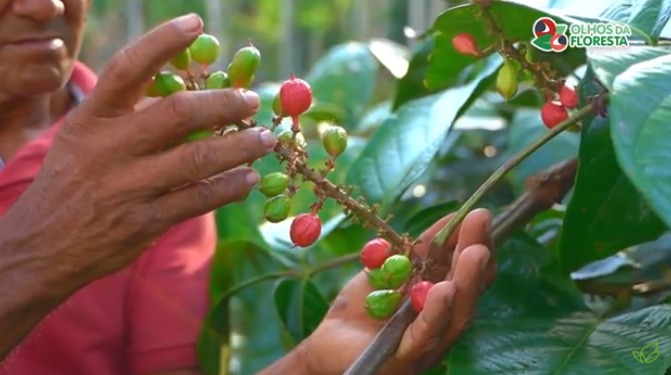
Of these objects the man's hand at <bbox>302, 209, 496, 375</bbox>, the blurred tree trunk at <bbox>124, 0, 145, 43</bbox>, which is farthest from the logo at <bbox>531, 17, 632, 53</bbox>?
the blurred tree trunk at <bbox>124, 0, 145, 43</bbox>

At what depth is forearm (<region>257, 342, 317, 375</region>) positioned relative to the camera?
70 centimetres

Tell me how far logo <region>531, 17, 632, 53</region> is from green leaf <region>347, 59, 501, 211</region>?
135 mm

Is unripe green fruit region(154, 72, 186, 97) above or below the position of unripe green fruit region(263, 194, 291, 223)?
above

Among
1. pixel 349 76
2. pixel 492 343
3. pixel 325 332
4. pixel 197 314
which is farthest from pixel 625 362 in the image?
pixel 349 76

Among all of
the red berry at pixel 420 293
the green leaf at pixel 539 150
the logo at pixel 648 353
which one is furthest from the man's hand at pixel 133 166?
the green leaf at pixel 539 150

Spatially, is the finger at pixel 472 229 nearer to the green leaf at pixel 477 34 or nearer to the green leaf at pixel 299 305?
the green leaf at pixel 477 34

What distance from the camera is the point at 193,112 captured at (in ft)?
1.75

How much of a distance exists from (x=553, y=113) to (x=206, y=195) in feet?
0.66

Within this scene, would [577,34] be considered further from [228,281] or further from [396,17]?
[396,17]

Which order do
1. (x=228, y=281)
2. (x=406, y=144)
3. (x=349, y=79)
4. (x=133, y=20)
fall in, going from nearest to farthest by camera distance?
1. (x=406, y=144)
2. (x=228, y=281)
3. (x=349, y=79)
4. (x=133, y=20)

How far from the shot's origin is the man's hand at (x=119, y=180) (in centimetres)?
53

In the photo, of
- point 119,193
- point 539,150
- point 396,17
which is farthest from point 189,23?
point 396,17

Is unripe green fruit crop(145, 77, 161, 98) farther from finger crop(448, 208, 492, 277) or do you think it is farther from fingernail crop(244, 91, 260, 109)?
finger crop(448, 208, 492, 277)

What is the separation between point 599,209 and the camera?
59 centimetres
